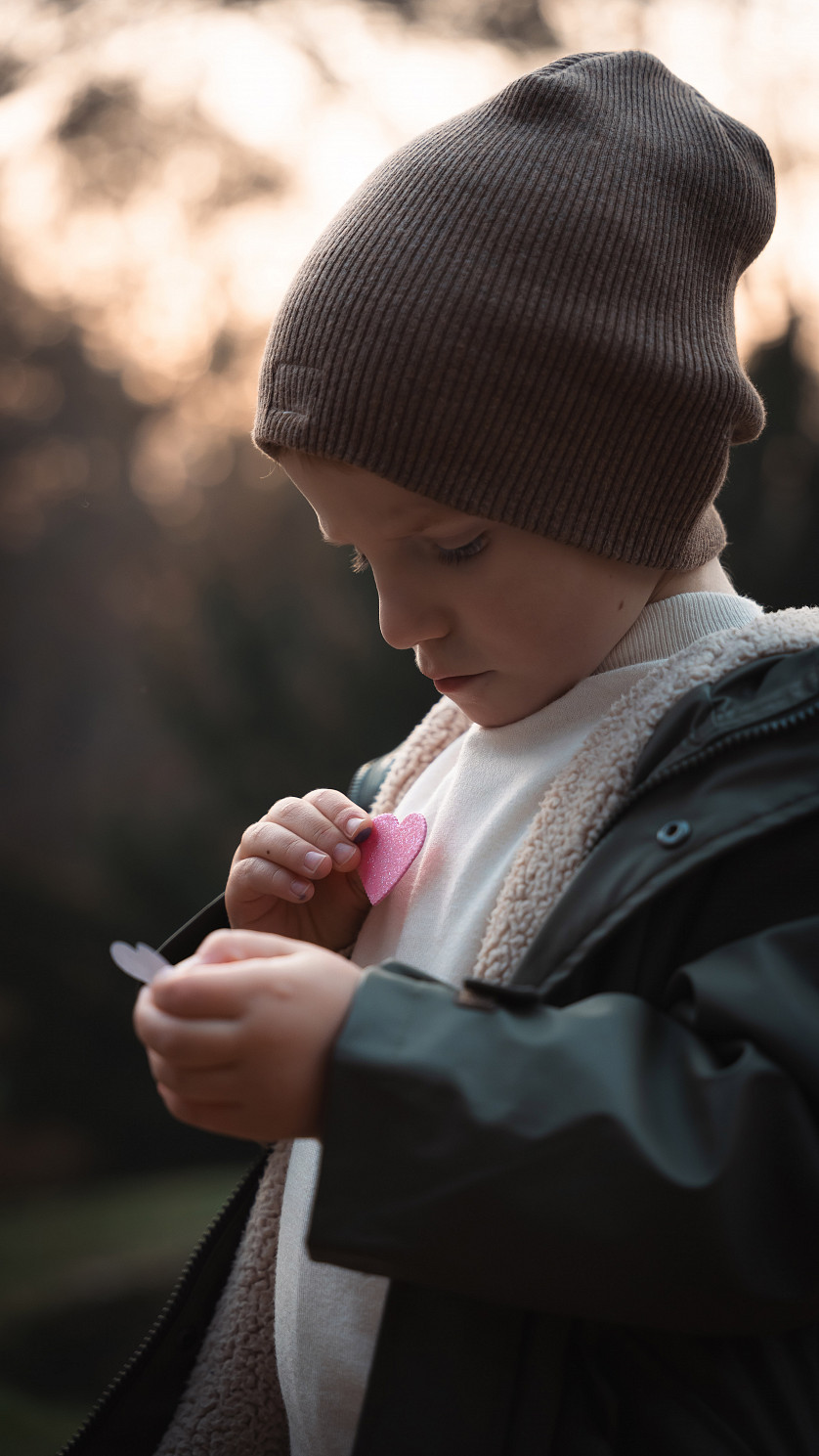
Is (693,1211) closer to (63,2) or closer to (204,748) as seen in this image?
(204,748)

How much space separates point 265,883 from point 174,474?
49.7 inches

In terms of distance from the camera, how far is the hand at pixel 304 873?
89 cm

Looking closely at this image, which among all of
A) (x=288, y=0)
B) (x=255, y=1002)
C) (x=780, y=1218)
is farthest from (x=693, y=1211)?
(x=288, y=0)

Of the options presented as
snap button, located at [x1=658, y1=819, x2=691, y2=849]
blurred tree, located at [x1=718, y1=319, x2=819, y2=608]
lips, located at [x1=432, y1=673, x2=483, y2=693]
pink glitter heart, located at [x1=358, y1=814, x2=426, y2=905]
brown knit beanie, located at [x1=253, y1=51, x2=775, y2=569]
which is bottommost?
blurred tree, located at [x1=718, y1=319, x2=819, y2=608]

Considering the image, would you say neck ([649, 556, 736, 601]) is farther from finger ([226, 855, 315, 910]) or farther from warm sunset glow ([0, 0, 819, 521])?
warm sunset glow ([0, 0, 819, 521])

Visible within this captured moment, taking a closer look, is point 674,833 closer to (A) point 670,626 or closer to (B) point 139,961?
(A) point 670,626

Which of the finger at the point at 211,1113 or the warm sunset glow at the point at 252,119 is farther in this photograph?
the warm sunset glow at the point at 252,119

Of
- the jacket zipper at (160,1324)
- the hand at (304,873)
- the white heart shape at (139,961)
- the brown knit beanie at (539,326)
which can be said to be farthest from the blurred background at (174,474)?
the white heart shape at (139,961)

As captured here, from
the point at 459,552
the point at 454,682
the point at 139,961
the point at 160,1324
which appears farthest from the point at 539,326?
the point at 160,1324

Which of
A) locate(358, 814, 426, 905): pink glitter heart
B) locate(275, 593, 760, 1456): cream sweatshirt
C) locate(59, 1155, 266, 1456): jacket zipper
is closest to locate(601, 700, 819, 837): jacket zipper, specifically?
locate(275, 593, 760, 1456): cream sweatshirt

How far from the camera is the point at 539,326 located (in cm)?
75

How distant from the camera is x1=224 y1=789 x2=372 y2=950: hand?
89 cm

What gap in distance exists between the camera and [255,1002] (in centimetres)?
59

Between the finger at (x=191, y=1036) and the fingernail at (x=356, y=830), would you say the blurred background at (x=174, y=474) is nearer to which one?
the fingernail at (x=356, y=830)
